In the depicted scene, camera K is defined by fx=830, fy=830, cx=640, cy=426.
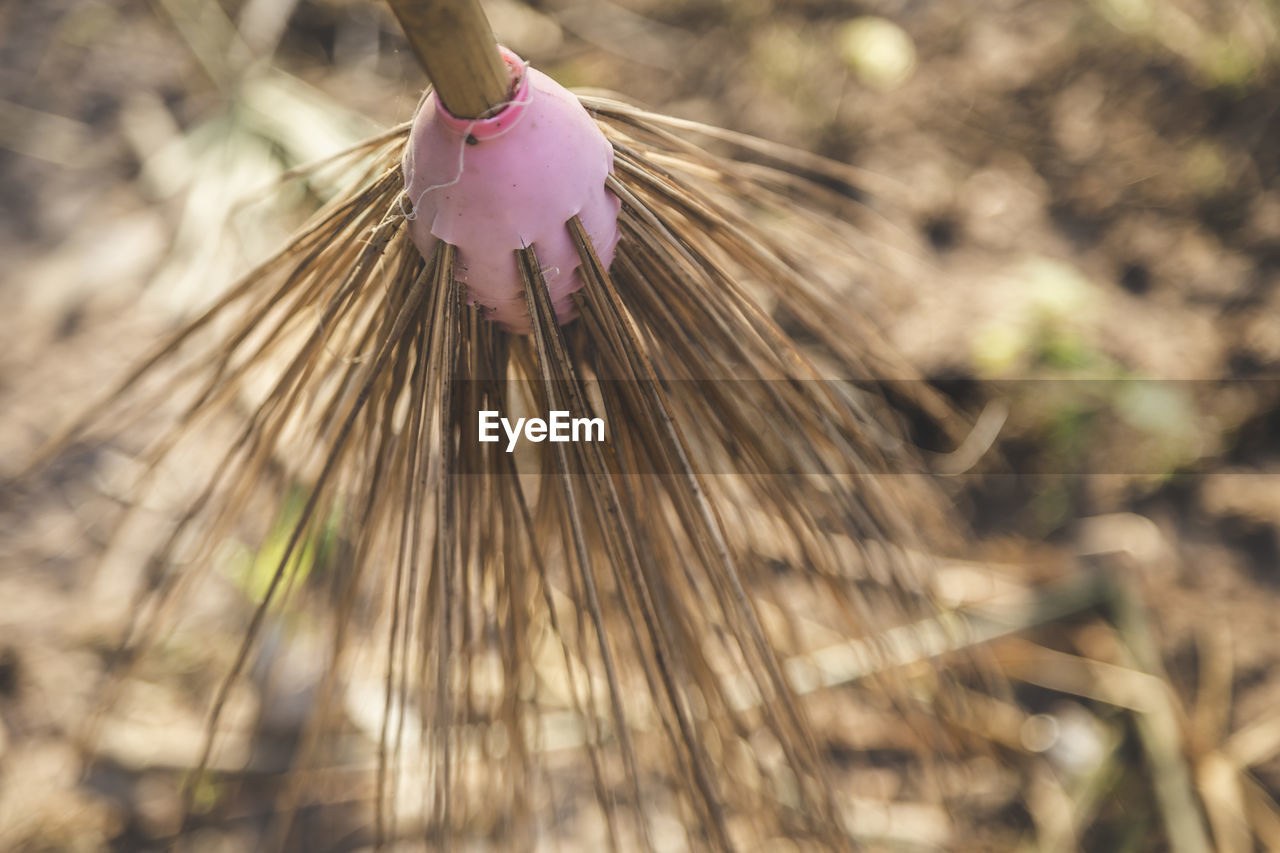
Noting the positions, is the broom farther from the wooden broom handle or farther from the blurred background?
the blurred background

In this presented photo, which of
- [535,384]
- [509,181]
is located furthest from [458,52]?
[535,384]

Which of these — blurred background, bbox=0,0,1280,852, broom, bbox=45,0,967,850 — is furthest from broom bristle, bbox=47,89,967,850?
blurred background, bbox=0,0,1280,852

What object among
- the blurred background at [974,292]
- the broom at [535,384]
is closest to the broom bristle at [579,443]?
the broom at [535,384]

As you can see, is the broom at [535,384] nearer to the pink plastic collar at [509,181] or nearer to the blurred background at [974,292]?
the pink plastic collar at [509,181]

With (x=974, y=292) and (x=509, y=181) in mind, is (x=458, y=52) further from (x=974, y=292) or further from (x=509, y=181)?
(x=974, y=292)

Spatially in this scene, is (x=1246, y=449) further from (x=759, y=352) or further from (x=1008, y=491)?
(x=759, y=352)

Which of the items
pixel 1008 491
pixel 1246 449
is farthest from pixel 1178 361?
pixel 1008 491
